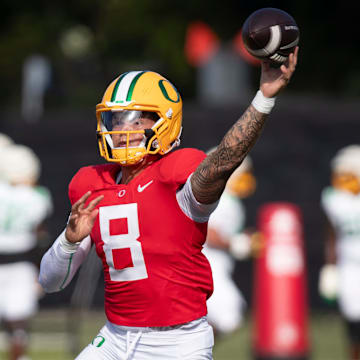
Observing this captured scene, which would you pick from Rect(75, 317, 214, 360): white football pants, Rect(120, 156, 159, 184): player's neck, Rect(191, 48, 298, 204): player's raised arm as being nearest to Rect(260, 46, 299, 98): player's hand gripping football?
Rect(191, 48, 298, 204): player's raised arm

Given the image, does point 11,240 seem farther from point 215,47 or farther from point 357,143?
point 215,47

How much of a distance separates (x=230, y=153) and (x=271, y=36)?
0.47 m

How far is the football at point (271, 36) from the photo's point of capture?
3807 millimetres

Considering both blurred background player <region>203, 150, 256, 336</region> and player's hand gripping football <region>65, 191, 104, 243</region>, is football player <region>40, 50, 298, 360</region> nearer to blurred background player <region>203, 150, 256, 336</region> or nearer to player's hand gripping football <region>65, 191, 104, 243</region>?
player's hand gripping football <region>65, 191, 104, 243</region>

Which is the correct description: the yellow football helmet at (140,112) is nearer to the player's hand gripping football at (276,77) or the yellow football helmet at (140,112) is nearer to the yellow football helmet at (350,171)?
the player's hand gripping football at (276,77)

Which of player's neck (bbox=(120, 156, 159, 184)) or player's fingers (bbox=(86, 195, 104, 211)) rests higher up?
player's neck (bbox=(120, 156, 159, 184))

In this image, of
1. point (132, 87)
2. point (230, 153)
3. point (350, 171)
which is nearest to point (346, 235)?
point (350, 171)

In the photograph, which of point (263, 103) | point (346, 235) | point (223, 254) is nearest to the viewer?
point (263, 103)

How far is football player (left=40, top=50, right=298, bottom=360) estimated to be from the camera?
405 cm

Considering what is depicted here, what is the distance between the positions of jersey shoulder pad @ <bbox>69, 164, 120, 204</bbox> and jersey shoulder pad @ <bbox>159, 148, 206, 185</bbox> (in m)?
0.34

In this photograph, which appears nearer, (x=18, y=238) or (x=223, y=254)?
(x=223, y=254)

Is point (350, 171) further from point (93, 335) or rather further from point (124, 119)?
point (124, 119)

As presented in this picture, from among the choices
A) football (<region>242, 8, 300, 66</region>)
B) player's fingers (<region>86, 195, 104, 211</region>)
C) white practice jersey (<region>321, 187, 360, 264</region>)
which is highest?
football (<region>242, 8, 300, 66</region>)

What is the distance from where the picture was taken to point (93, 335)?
1068cm
